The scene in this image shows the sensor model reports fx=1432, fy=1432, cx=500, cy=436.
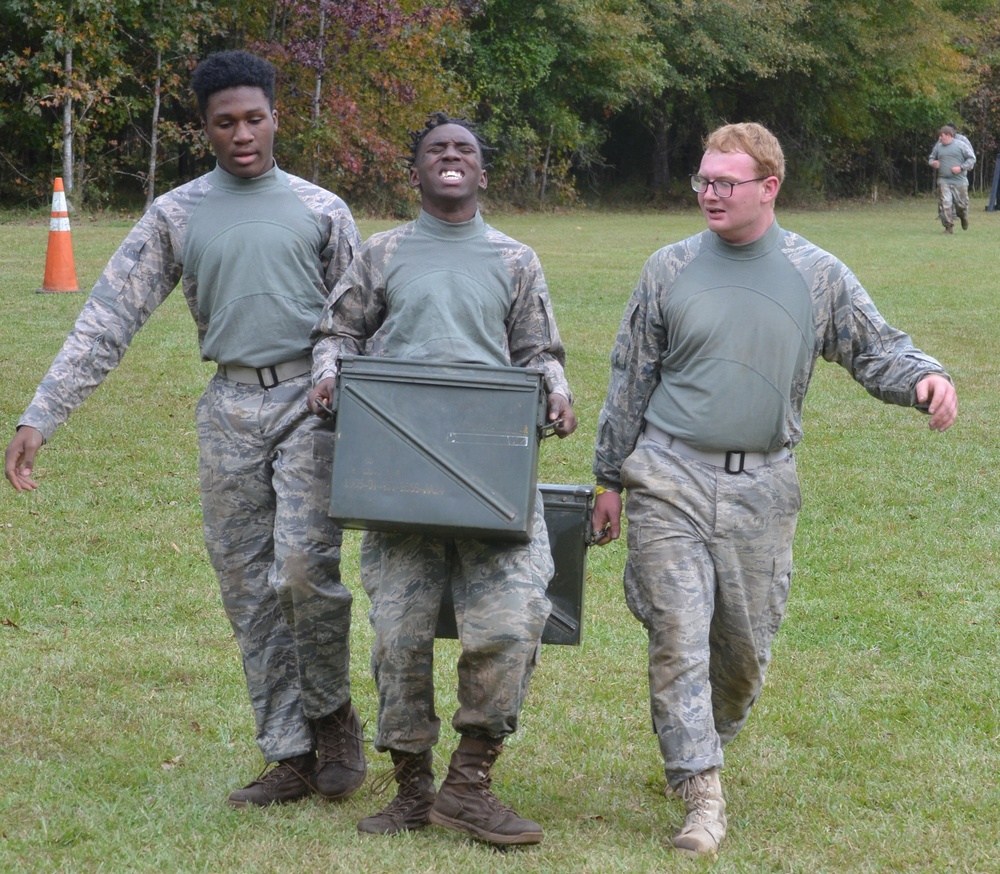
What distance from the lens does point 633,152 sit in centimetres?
4531

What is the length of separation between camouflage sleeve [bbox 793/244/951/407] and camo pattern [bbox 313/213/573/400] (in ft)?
2.71

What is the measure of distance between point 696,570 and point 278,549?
1.26 meters

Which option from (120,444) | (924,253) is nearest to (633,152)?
(924,253)

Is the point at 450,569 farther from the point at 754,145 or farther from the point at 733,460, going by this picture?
the point at 754,145

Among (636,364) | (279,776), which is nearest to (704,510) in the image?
(636,364)

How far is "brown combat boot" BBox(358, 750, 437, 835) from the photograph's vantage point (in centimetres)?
427

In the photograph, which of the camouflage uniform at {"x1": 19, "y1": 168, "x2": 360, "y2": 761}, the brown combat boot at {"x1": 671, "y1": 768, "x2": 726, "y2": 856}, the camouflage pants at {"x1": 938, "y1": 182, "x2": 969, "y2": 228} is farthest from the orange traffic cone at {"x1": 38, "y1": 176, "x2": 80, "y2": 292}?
the camouflage pants at {"x1": 938, "y1": 182, "x2": 969, "y2": 228}

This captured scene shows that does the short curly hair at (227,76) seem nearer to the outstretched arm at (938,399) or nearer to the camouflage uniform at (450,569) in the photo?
the camouflage uniform at (450,569)

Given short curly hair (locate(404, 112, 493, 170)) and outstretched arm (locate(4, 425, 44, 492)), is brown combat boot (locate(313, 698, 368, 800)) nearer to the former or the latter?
outstretched arm (locate(4, 425, 44, 492))

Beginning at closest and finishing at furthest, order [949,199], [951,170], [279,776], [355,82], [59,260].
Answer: [279,776] → [59,260] → [951,170] → [949,199] → [355,82]

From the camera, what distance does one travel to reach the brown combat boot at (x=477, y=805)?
4.12 m

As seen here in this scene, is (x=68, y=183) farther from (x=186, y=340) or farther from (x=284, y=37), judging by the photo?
(x=186, y=340)

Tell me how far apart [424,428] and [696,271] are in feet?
3.41

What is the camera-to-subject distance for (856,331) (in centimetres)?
445
